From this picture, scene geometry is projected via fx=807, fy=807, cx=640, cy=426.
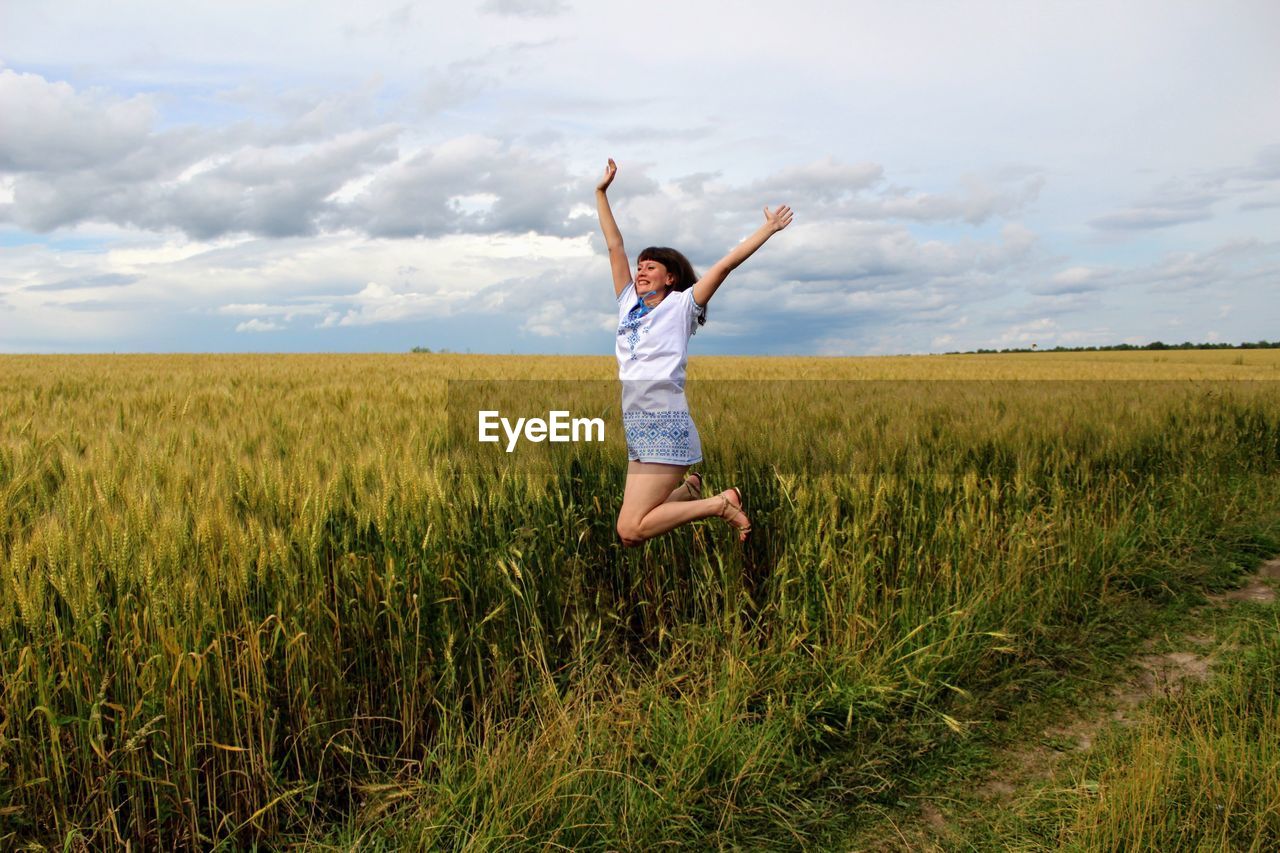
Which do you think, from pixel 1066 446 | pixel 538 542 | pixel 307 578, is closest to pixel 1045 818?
pixel 538 542

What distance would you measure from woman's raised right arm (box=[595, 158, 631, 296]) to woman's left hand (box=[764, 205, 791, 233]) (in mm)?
689

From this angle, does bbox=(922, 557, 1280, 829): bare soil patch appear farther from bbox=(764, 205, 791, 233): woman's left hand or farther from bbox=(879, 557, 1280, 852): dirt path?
bbox=(764, 205, 791, 233): woman's left hand

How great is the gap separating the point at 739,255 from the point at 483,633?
64.3 inches

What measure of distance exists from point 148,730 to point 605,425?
256 centimetres

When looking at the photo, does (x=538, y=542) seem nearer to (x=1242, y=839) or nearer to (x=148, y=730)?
(x=148, y=730)

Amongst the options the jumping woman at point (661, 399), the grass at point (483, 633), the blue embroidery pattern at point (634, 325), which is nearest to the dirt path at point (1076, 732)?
the grass at point (483, 633)

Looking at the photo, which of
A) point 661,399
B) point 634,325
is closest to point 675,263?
point 634,325

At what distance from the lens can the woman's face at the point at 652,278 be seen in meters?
3.29

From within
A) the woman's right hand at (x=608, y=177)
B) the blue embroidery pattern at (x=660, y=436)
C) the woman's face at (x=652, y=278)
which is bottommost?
the blue embroidery pattern at (x=660, y=436)

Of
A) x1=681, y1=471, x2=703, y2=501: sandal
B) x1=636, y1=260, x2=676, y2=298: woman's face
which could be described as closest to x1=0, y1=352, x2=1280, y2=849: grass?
x1=681, y1=471, x2=703, y2=501: sandal

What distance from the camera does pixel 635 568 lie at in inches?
131

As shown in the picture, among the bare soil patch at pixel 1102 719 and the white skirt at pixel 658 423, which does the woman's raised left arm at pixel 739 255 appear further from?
the bare soil patch at pixel 1102 719

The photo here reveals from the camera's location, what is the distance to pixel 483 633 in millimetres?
2832

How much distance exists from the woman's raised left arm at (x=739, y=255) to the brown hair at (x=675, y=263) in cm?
30
